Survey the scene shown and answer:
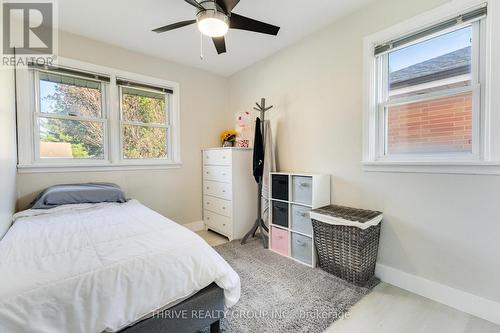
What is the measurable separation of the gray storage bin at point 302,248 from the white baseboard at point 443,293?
622 mm

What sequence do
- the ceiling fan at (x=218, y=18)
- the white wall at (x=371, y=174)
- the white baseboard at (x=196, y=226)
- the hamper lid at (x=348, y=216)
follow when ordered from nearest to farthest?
the white wall at (x=371, y=174), the ceiling fan at (x=218, y=18), the hamper lid at (x=348, y=216), the white baseboard at (x=196, y=226)

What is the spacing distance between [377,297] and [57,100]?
3803 mm

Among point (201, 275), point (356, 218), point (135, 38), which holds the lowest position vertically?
point (201, 275)

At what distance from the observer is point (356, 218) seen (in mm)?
1923

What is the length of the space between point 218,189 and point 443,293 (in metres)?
2.55

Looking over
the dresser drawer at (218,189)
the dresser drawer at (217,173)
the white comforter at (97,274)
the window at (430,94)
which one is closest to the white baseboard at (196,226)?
the dresser drawer at (218,189)

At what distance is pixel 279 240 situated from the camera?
2.67 metres

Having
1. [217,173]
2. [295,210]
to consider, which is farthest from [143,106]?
[295,210]

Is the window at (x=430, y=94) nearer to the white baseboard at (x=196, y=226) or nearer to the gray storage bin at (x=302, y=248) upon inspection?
the gray storage bin at (x=302, y=248)

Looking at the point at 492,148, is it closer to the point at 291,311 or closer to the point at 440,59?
the point at 440,59

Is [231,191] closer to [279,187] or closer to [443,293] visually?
[279,187]

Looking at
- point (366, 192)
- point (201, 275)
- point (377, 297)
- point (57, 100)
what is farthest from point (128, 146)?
point (377, 297)

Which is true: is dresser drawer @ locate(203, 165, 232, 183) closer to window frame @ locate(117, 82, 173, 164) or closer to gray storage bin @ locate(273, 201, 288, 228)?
window frame @ locate(117, 82, 173, 164)

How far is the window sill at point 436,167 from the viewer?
1.56m
